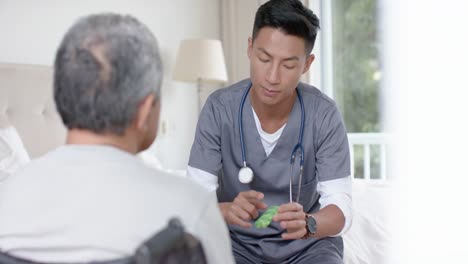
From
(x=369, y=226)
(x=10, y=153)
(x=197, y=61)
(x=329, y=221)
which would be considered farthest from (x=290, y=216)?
(x=197, y=61)

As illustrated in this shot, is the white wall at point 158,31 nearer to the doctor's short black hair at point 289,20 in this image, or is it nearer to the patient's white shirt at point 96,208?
the doctor's short black hair at point 289,20

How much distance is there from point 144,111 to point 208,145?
2.59ft

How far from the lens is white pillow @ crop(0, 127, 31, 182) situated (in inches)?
87.2

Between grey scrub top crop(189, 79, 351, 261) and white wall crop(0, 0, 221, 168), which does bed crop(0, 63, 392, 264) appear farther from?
grey scrub top crop(189, 79, 351, 261)

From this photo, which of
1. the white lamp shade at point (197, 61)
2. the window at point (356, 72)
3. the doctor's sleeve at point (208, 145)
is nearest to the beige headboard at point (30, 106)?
the white lamp shade at point (197, 61)

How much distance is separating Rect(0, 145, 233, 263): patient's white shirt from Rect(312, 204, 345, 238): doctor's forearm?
2.18 ft

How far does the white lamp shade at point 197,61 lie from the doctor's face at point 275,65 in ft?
6.40

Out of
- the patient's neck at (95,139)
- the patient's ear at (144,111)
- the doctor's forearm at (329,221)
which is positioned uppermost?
the patient's ear at (144,111)

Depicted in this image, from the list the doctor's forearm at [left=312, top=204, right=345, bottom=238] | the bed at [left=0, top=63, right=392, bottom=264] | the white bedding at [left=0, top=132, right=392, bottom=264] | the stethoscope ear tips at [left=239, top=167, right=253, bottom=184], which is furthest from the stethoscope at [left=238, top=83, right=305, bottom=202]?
the bed at [left=0, top=63, right=392, bottom=264]

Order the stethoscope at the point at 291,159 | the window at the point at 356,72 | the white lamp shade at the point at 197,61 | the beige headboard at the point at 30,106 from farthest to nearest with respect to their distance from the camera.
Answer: the window at the point at 356,72
the white lamp shade at the point at 197,61
the beige headboard at the point at 30,106
the stethoscope at the point at 291,159

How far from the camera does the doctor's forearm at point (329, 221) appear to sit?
4.76 ft

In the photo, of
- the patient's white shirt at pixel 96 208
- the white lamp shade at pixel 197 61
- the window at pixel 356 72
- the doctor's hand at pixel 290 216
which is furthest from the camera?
the window at pixel 356 72

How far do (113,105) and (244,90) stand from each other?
0.91m

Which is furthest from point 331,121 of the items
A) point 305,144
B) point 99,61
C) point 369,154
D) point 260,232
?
point 369,154
